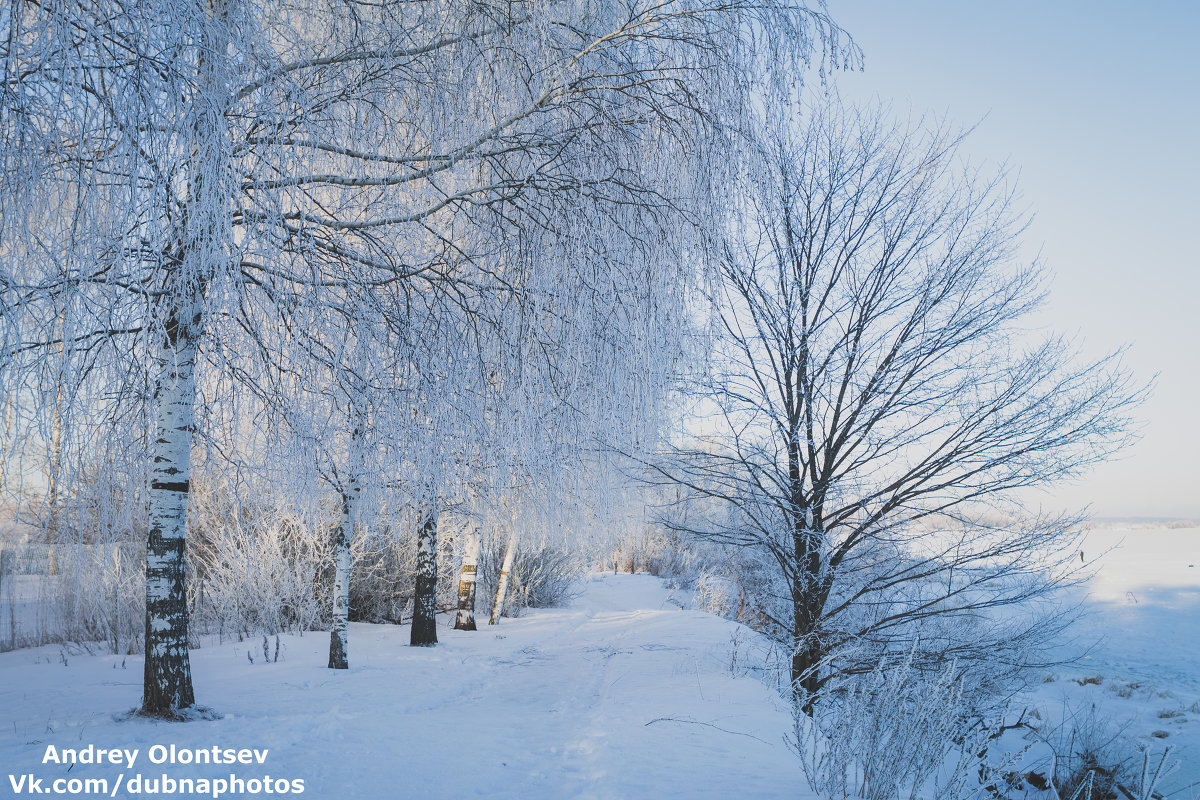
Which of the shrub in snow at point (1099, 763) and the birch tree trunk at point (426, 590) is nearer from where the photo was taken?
the shrub in snow at point (1099, 763)

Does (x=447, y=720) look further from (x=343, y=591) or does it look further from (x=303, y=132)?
(x=303, y=132)

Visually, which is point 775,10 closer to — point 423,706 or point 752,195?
point 752,195

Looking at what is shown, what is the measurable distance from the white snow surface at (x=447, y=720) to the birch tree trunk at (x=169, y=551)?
0.32 metres

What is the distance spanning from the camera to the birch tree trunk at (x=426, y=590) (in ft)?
33.6

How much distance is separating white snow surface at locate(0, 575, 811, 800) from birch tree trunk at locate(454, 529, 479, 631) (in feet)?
7.17

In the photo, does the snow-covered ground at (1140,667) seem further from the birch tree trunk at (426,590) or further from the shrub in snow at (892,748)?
the birch tree trunk at (426,590)

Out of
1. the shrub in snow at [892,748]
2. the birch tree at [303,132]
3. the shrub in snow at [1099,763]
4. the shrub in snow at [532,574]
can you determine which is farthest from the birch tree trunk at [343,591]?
the shrub in snow at [1099,763]

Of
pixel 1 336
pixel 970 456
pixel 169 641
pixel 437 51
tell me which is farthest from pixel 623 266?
pixel 970 456

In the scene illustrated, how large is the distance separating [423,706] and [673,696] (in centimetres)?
241

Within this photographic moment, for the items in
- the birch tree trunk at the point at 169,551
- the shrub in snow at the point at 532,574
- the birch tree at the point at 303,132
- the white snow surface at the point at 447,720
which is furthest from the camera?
the shrub in snow at the point at 532,574

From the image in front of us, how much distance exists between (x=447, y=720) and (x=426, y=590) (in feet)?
16.0

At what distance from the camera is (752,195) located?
379cm

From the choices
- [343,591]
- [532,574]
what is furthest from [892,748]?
[532,574]

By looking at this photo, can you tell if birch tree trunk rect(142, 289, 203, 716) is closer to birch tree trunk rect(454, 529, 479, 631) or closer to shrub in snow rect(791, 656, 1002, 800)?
shrub in snow rect(791, 656, 1002, 800)
